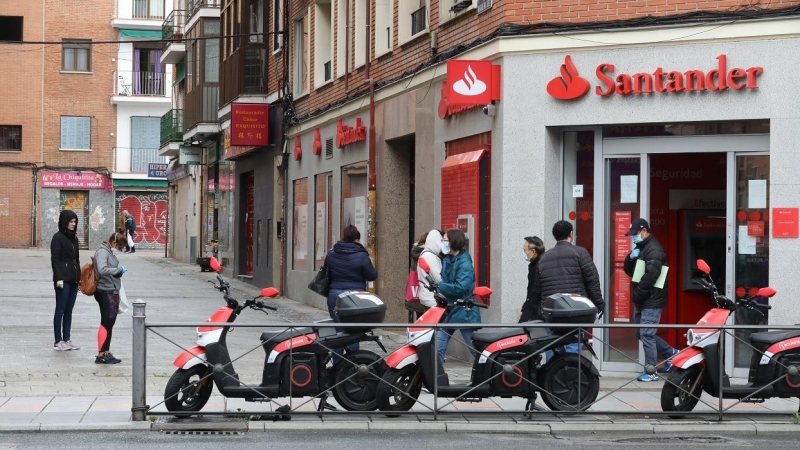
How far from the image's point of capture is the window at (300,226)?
2720 cm

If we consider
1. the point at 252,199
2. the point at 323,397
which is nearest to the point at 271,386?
the point at 323,397

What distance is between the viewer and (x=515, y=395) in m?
10.9

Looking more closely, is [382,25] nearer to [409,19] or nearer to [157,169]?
[409,19]

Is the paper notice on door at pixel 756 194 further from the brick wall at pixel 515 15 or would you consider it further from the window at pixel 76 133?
the window at pixel 76 133

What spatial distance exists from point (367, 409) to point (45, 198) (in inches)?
1899

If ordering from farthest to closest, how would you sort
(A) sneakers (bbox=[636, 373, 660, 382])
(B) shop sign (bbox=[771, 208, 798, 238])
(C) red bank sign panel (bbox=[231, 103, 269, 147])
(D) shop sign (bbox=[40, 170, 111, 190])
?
1. (D) shop sign (bbox=[40, 170, 111, 190])
2. (C) red bank sign panel (bbox=[231, 103, 269, 147])
3. (B) shop sign (bbox=[771, 208, 798, 238])
4. (A) sneakers (bbox=[636, 373, 660, 382])

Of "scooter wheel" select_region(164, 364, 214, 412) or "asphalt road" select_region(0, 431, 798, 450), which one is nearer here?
"asphalt road" select_region(0, 431, 798, 450)

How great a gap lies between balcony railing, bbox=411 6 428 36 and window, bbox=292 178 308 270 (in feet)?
27.3

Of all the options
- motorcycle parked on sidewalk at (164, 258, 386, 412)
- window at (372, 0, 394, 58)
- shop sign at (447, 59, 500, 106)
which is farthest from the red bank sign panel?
motorcycle parked on sidewalk at (164, 258, 386, 412)

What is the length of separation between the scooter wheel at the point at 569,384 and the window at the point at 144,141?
49758 mm

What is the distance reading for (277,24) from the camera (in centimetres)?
3025

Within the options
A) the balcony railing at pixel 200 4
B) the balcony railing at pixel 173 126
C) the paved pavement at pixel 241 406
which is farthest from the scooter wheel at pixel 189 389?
the balcony railing at pixel 173 126

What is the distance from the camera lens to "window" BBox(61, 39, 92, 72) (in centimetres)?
5744

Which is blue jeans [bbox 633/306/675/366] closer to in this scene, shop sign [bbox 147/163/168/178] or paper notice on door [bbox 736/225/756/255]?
paper notice on door [bbox 736/225/756/255]
